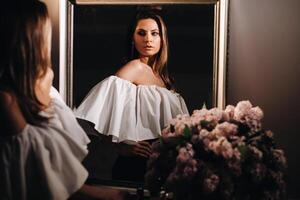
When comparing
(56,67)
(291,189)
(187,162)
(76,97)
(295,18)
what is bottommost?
(291,189)

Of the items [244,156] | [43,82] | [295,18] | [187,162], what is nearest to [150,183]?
[187,162]

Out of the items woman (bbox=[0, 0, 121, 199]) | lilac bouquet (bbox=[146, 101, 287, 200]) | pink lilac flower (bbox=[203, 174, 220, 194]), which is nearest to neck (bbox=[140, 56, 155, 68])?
lilac bouquet (bbox=[146, 101, 287, 200])

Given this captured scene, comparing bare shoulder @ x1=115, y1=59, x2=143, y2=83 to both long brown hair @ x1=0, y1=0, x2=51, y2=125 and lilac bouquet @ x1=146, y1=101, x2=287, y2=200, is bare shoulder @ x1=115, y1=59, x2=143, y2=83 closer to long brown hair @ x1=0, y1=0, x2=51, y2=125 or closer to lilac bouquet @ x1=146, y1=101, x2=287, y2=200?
lilac bouquet @ x1=146, y1=101, x2=287, y2=200

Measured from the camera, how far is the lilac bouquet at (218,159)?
1253 mm

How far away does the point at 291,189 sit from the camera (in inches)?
62.0

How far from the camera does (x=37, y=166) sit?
1.20 meters

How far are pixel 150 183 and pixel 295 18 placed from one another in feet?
2.44

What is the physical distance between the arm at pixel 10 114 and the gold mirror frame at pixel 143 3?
0.51 m

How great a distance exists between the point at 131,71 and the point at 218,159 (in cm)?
52

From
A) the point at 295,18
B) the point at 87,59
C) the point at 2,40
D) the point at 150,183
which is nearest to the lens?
the point at 2,40

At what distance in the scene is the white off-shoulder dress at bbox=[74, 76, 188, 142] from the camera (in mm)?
1623

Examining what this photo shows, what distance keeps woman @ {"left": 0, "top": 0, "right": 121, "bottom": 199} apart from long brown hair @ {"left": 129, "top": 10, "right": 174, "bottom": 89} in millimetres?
417

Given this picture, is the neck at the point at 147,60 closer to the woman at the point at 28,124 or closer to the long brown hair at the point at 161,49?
the long brown hair at the point at 161,49

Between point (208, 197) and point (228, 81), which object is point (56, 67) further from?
point (208, 197)
